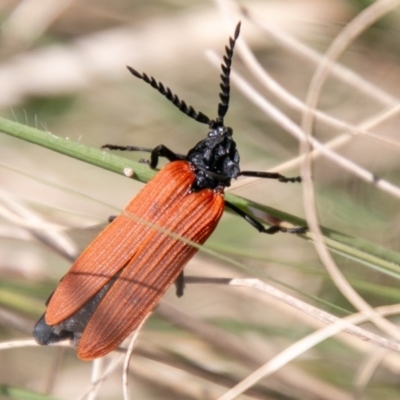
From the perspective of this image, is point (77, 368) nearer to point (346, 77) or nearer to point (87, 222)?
point (87, 222)

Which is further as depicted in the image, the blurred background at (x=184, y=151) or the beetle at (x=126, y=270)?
the blurred background at (x=184, y=151)

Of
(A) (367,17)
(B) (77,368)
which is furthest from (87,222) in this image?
(A) (367,17)

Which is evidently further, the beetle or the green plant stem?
the beetle

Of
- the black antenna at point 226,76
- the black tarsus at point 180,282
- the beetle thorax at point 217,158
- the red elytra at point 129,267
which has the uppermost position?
the black antenna at point 226,76

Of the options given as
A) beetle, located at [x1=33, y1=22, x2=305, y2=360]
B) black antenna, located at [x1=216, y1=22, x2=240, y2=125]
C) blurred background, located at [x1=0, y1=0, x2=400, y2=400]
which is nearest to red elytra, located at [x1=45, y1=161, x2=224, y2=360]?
beetle, located at [x1=33, y1=22, x2=305, y2=360]

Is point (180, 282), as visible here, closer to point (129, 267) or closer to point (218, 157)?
point (129, 267)

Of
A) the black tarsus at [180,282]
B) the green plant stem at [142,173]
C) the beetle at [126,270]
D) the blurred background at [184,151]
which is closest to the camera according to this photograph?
the green plant stem at [142,173]

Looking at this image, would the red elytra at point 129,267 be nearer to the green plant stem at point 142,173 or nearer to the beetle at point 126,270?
the beetle at point 126,270

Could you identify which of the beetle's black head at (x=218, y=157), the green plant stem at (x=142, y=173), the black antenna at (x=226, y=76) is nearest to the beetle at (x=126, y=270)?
the green plant stem at (x=142, y=173)

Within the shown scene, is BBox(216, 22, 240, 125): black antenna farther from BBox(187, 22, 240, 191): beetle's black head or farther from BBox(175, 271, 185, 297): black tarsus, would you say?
BBox(175, 271, 185, 297): black tarsus
